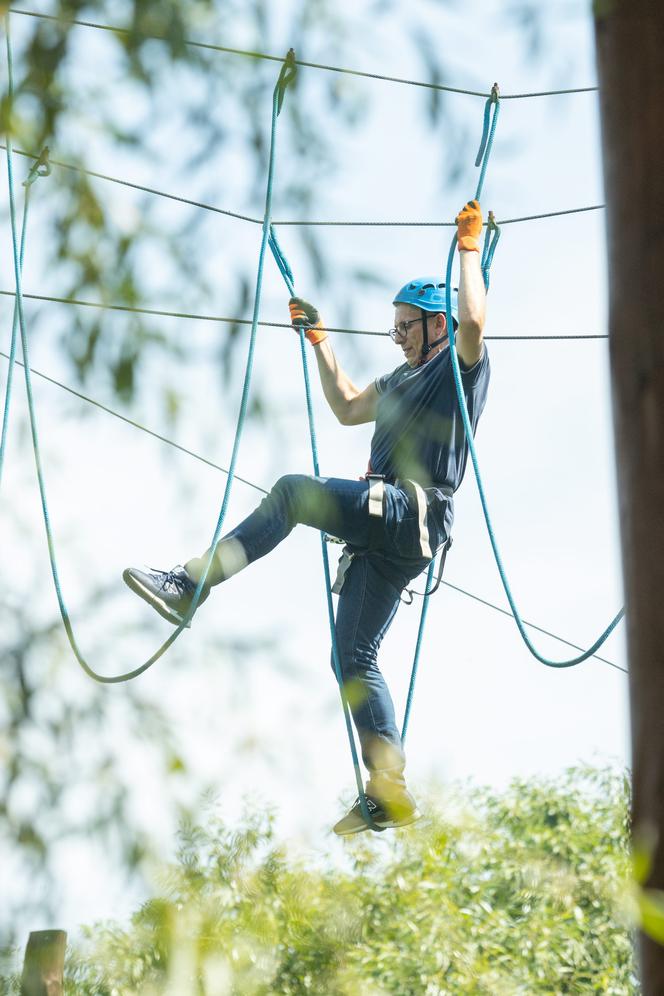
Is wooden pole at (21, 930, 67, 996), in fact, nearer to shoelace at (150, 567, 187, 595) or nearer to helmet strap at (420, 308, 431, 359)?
shoelace at (150, 567, 187, 595)

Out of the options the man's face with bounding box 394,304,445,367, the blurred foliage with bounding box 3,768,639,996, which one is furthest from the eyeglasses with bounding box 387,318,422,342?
the blurred foliage with bounding box 3,768,639,996

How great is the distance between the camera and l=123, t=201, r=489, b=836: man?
123 inches

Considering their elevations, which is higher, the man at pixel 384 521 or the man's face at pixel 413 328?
the man's face at pixel 413 328

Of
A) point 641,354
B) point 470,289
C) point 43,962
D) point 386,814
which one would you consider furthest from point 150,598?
point 641,354

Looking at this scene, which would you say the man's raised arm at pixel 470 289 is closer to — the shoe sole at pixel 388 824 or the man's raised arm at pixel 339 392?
the man's raised arm at pixel 339 392

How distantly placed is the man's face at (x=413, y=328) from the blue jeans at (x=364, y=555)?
0.43 m

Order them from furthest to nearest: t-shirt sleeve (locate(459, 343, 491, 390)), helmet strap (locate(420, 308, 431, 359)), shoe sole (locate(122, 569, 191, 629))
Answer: helmet strap (locate(420, 308, 431, 359)), t-shirt sleeve (locate(459, 343, 491, 390)), shoe sole (locate(122, 569, 191, 629))

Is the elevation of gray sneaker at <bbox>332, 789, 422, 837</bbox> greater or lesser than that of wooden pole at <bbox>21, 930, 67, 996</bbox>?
greater

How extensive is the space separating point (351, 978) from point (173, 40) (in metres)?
8.51

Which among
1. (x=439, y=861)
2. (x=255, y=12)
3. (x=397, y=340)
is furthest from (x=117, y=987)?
(x=255, y=12)

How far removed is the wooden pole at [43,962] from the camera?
3193 mm

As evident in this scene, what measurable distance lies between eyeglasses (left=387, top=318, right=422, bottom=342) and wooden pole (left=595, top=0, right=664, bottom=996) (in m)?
2.01

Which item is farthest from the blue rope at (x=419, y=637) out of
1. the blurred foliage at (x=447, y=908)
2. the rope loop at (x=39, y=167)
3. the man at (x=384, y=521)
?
the blurred foliage at (x=447, y=908)

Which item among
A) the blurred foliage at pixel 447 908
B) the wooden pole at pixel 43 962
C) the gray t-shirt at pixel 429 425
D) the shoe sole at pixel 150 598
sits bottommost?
the blurred foliage at pixel 447 908
